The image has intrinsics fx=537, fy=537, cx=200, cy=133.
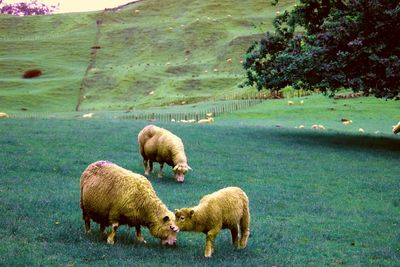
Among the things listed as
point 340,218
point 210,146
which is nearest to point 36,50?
point 210,146

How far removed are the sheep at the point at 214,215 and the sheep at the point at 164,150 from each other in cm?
728

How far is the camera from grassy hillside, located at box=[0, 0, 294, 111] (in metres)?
75.6

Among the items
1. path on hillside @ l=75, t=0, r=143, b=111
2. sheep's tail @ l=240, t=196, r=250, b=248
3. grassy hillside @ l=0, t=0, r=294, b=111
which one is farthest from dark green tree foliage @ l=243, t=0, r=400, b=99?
path on hillside @ l=75, t=0, r=143, b=111

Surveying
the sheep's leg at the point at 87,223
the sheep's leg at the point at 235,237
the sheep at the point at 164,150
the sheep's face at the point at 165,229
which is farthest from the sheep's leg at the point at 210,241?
the sheep at the point at 164,150

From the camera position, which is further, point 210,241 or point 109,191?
point 109,191

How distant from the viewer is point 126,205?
10844 millimetres

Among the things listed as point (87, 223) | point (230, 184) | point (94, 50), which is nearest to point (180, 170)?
point (230, 184)

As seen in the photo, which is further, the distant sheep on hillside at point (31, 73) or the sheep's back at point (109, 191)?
the distant sheep on hillside at point (31, 73)

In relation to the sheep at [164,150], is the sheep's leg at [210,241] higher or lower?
lower

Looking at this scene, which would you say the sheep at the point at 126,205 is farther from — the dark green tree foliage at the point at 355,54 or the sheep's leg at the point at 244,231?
the dark green tree foliage at the point at 355,54

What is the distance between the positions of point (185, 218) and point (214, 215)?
60cm

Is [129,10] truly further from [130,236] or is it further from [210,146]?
[130,236]

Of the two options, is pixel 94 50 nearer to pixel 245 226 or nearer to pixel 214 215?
pixel 245 226

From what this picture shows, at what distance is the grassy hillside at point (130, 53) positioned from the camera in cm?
7556
